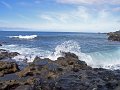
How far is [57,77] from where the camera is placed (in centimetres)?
1808

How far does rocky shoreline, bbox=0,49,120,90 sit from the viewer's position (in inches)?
625

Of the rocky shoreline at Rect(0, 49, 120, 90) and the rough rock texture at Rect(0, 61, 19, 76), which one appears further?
the rough rock texture at Rect(0, 61, 19, 76)

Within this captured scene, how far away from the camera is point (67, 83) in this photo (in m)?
17.0

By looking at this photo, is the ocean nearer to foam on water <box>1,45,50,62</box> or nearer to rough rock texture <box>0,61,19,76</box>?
foam on water <box>1,45,50,62</box>

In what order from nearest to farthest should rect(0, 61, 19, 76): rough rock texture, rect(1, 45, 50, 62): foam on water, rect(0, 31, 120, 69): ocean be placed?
rect(0, 61, 19, 76): rough rock texture
rect(1, 45, 50, 62): foam on water
rect(0, 31, 120, 69): ocean

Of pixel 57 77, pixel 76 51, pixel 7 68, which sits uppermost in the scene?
pixel 7 68

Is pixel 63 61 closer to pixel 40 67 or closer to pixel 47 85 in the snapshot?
pixel 40 67

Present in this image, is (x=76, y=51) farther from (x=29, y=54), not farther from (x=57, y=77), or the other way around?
(x=57, y=77)

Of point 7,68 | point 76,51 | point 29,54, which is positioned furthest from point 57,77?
point 76,51

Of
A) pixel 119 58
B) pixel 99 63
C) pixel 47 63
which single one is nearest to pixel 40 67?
pixel 47 63

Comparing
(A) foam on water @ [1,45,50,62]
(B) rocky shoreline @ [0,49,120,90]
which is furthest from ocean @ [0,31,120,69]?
(B) rocky shoreline @ [0,49,120,90]

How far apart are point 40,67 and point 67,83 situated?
3408mm

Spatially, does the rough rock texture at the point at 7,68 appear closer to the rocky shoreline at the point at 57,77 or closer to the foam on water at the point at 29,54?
the rocky shoreline at the point at 57,77

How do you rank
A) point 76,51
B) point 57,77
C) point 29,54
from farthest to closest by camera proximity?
point 76,51
point 29,54
point 57,77
